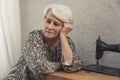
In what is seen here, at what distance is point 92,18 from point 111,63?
0.39m

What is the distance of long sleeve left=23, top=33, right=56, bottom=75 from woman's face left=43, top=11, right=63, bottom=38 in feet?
0.25

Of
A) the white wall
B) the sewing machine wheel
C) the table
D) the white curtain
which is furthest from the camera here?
the white curtain

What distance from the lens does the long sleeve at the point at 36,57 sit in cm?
153

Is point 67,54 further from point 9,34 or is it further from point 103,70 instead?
point 9,34

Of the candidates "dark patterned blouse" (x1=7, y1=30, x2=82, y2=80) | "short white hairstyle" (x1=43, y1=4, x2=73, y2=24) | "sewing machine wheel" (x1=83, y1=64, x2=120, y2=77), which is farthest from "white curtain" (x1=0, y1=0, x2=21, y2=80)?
"sewing machine wheel" (x1=83, y1=64, x2=120, y2=77)

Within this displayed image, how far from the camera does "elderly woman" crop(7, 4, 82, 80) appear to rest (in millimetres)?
1558

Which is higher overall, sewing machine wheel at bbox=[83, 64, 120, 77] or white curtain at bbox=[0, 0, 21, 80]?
white curtain at bbox=[0, 0, 21, 80]

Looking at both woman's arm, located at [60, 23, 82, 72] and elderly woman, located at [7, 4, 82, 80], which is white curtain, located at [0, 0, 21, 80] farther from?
woman's arm, located at [60, 23, 82, 72]

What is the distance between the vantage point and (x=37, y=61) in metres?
1.54

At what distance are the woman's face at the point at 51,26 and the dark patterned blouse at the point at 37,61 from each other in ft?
0.23

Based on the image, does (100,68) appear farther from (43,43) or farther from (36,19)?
(36,19)

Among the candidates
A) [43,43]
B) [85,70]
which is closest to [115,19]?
[85,70]

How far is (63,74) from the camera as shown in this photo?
5.12 feet

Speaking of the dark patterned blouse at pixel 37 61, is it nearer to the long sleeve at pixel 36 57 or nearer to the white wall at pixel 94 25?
the long sleeve at pixel 36 57
